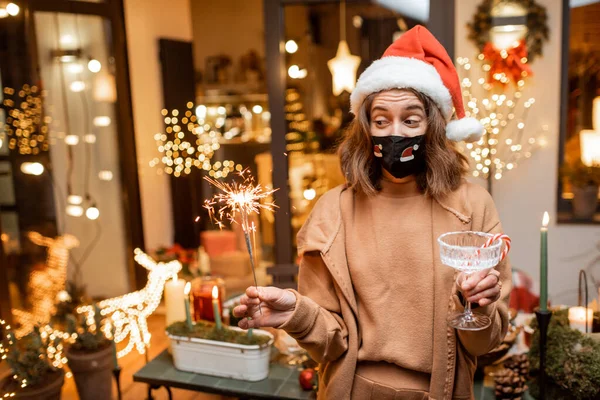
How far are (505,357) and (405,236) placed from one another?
89 cm

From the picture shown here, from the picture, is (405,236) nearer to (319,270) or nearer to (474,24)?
(319,270)

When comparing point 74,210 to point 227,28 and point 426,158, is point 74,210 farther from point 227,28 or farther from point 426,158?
point 426,158

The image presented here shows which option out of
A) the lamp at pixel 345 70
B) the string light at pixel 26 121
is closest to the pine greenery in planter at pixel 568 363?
the lamp at pixel 345 70

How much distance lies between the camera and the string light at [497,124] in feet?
10.6

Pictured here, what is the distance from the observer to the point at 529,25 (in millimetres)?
3117

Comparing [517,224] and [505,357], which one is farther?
[517,224]

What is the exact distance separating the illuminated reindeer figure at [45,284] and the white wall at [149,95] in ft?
2.44

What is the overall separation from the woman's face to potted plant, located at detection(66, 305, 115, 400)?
176 cm

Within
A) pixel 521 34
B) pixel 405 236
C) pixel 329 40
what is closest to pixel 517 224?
pixel 521 34

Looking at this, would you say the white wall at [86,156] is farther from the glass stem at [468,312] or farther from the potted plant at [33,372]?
the glass stem at [468,312]

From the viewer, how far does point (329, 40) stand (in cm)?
542

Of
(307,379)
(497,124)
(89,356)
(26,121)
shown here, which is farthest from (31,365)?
(497,124)

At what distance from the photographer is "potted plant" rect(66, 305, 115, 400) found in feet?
8.13

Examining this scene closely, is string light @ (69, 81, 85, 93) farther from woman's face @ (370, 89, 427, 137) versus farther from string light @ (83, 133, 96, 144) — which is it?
woman's face @ (370, 89, 427, 137)
